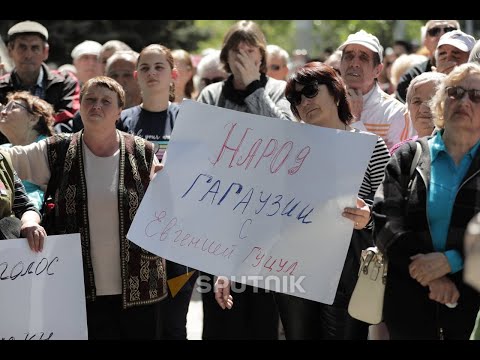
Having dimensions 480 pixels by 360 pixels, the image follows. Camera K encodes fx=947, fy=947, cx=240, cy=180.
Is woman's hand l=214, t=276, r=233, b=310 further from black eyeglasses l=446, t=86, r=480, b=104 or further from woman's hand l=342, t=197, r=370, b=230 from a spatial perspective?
black eyeglasses l=446, t=86, r=480, b=104

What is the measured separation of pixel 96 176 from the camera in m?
4.97

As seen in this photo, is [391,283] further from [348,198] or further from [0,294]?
[0,294]

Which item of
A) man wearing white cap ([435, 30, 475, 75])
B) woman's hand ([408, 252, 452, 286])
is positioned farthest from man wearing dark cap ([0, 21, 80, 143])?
woman's hand ([408, 252, 452, 286])

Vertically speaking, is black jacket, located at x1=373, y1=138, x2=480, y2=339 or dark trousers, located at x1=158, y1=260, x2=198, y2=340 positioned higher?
black jacket, located at x1=373, y1=138, x2=480, y2=339

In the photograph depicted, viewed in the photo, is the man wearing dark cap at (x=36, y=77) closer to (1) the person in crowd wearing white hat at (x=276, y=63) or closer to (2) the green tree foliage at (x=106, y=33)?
(1) the person in crowd wearing white hat at (x=276, y=63)

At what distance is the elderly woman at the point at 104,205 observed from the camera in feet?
16.2

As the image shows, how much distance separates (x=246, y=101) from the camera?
19.6 feet

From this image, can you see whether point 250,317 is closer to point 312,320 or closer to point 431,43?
point 312,320

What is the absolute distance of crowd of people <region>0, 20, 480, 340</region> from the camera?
4020 millimetres

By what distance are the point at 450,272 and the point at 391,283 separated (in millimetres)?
309

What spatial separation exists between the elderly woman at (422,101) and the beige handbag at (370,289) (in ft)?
4.18

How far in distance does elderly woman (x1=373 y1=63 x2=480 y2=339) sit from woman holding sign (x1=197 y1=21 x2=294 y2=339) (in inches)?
60.8

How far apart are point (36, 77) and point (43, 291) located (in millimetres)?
3019

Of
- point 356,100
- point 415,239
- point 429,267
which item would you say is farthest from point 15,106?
point 429,267
